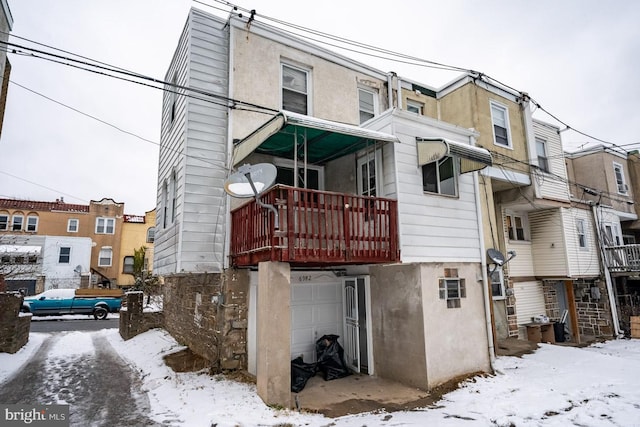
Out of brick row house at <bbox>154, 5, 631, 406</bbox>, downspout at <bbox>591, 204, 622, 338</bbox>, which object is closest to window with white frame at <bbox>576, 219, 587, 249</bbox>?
downspout at <bbox>591, 204, 622, 338</bbox>

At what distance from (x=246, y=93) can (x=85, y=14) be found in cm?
389

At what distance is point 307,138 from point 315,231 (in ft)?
7.19

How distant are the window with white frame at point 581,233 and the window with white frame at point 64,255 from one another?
33729 mm

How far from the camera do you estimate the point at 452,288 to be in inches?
322

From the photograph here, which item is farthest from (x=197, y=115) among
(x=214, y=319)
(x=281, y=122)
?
(x=214, y=319)

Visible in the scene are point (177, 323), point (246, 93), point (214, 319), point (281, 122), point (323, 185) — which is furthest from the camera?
point (177, 323)

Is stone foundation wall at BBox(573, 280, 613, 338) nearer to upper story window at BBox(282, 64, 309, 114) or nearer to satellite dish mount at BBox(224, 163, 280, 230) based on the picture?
upper story window at BBox(282, 64, 309, 114)

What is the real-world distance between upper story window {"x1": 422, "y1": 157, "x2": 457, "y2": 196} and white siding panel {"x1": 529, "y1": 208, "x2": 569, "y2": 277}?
30.2ft

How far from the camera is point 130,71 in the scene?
259 inches

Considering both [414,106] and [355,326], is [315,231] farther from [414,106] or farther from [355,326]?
[414,106]

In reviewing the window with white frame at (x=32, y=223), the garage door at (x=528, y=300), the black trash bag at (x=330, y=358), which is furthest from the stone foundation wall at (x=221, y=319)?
the window with white frame at (x=32, y=223)

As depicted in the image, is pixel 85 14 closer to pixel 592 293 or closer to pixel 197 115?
pixel 197 115

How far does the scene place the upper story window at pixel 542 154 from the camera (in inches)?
595

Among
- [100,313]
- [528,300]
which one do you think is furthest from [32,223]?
[528,300]
